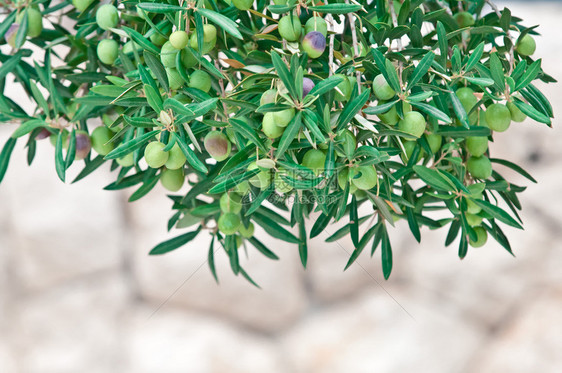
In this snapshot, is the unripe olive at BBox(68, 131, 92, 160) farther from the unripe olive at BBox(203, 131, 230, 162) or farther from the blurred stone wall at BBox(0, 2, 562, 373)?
the blurred stone wall at BBox(0, 2, 562, 373)

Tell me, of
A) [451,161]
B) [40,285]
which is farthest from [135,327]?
[451,161]

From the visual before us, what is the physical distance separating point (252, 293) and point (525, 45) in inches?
70.9

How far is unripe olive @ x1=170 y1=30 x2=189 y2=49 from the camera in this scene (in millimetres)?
521

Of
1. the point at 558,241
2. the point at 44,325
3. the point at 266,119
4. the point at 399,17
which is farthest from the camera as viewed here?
the point at 44,325

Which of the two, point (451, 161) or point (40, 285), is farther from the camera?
point (40, 285)

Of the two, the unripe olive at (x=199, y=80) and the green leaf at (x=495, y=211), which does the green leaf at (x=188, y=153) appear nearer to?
the unripe olive at (x=199, y=80)

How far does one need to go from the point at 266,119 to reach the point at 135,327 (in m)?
2.03

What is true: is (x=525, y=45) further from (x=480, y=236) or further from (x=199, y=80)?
(x=199, y=80)

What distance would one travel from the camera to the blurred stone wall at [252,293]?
2188mm

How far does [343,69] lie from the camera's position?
1.80 feet

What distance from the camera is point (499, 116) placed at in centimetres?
61

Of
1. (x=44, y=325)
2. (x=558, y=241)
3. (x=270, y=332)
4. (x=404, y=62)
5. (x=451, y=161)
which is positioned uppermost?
(x=404, y=62)

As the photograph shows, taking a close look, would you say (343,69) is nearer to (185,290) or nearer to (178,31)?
(178,31)

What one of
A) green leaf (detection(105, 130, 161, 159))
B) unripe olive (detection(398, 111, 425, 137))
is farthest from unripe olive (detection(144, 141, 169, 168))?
unripe olive (detection(398, 111, 425, 137))
